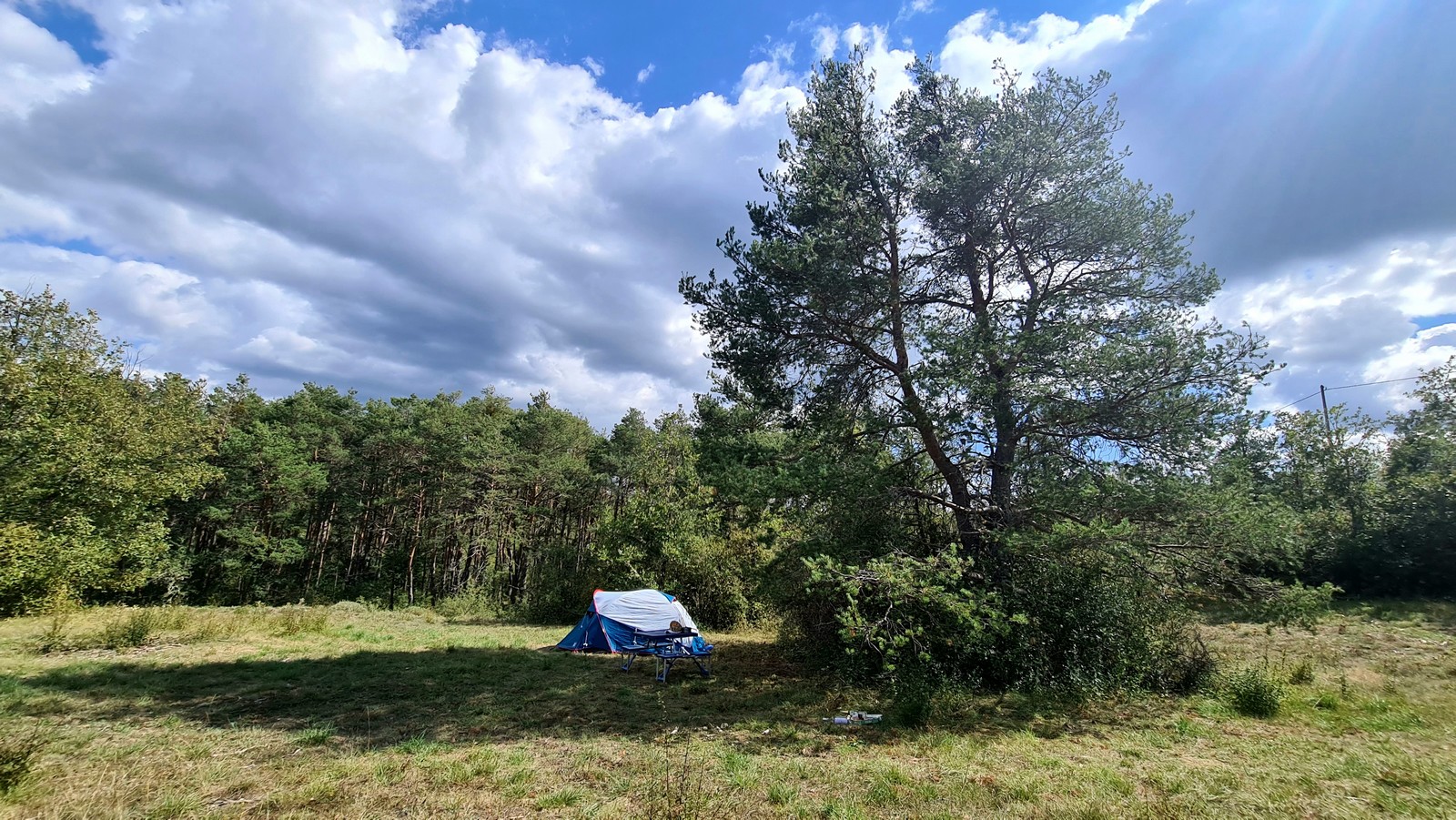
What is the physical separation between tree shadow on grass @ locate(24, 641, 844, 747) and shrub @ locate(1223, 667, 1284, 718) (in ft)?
18.7

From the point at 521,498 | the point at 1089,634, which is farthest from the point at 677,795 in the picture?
the point at 521,498

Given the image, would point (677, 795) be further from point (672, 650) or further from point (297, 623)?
point (297, 623)

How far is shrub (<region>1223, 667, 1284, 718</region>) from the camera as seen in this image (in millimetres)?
7305

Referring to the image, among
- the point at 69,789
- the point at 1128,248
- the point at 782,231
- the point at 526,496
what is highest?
the point at 782,231

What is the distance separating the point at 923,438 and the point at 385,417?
31300mm

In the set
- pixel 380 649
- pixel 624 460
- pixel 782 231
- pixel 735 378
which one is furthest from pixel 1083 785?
pixel 624 460

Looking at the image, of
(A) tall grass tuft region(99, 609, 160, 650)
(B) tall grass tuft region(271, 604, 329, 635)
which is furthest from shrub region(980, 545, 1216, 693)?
(A) tall grass tuft region(99, 609, 160, 650)

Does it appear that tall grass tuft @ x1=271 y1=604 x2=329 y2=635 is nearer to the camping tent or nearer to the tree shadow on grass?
the tree shadow on grass

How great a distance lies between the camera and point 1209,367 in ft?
25.7

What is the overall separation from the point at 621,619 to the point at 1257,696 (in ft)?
36.1

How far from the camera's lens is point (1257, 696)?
738 centimetres

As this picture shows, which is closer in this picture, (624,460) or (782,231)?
(782,231)

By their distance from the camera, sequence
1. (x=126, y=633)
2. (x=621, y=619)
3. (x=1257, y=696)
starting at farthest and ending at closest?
1. (x=621, y=619)
2. (x=126, y=633)
3. (x=1257, y=696)

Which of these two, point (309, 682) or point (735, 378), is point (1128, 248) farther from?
point (309, 682)
